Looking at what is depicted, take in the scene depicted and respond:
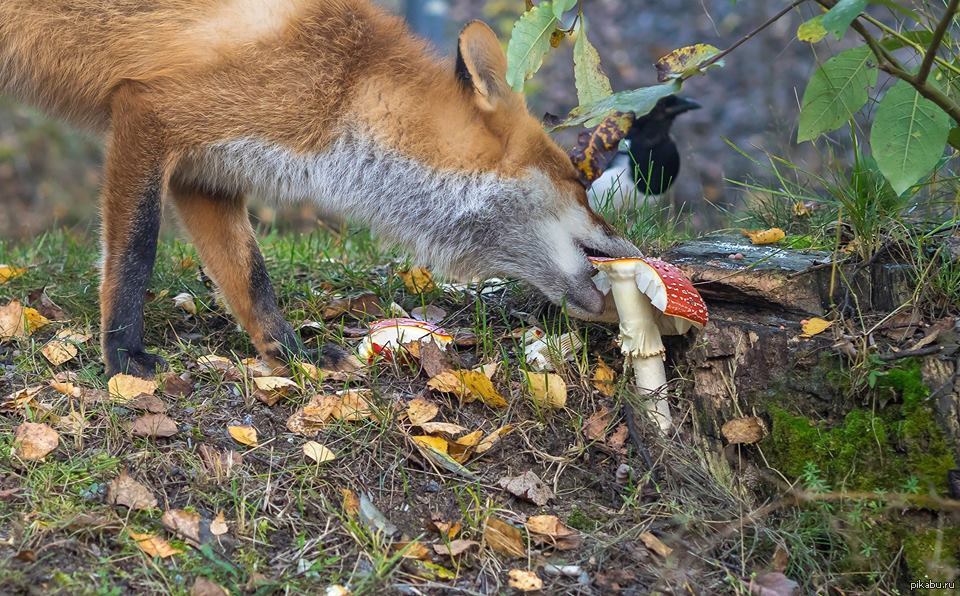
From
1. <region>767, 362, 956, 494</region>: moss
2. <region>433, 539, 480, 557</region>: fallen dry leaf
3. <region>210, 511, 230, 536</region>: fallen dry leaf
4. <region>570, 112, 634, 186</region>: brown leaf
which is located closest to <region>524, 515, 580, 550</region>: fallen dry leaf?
<region>433, 539, 480, 557</region>: fallen dry leaf

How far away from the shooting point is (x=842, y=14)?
2.54 meters

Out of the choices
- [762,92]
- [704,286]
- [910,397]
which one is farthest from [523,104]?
[762,92]

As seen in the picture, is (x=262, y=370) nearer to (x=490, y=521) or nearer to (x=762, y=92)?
(x=490, y=521)

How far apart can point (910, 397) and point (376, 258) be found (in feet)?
Answer: 10.0

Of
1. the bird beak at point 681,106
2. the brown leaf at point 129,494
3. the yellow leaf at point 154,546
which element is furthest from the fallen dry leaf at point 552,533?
the bird beak at point 681,106

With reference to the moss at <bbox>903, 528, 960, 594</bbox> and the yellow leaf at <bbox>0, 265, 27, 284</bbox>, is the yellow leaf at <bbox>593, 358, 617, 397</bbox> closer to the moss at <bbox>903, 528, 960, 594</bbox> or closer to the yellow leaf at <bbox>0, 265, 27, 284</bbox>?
the moss at <bbox>903, 528, 960, 594</bbox>

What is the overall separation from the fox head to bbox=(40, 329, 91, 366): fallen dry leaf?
1878 mm

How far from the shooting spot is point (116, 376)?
3.46 metres

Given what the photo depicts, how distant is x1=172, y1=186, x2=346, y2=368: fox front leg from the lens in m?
3.85

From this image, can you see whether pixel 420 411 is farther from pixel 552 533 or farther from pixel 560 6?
pixel 560 6

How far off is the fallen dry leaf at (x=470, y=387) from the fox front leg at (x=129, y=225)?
3.80 ft

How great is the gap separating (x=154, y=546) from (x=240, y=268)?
1638mm

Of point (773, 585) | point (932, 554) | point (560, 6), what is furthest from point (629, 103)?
point (932, 554)

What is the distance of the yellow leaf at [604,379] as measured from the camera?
3.51 meters
